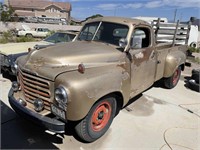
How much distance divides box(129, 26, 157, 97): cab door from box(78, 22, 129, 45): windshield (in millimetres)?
263

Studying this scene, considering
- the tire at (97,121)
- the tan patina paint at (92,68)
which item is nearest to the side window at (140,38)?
the tan patina paint at (92,68)

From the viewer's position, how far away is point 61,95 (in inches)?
119

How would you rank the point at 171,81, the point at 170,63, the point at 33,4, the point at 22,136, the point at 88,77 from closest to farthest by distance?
the point at 88,77 → the point at 22,136 → the point at 170,63 → the point at 171,81 → the point at 33,4

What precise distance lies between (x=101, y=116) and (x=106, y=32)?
1813mm

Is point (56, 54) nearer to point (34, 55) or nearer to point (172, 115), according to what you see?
point (34, 55)

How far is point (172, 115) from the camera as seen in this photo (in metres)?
4.97

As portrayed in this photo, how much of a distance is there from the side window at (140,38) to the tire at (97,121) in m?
1.36

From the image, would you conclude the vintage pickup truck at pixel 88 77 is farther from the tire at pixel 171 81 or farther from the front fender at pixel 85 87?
the tire at pixel 171 81

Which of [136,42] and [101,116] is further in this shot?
[136,42]

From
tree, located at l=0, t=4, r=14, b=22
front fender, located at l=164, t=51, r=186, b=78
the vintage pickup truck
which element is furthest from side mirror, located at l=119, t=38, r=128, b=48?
tree, located at l=0, t=4, r=14, b=22

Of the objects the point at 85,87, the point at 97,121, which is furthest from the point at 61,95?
the point at 97,121

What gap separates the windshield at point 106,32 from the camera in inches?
175

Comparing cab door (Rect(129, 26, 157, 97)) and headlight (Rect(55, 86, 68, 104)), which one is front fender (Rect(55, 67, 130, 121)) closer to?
headlight (Rect(55, 86, 68, 104))

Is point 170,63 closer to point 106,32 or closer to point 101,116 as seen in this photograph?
point 106,32
